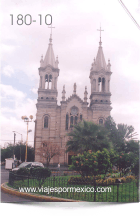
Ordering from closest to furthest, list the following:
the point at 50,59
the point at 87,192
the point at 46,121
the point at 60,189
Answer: the point at 87,192 → the point at 60,189 → the point at 46,121 → the point at 50,59

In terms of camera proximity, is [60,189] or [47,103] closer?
[60,189]

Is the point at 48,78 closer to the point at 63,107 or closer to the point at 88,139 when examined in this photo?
the point at 63,107

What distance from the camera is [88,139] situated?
22.3 meters

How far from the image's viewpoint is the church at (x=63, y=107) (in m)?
39.4

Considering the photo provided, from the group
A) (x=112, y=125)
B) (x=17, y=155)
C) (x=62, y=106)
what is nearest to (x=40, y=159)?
(x=17, y=155)

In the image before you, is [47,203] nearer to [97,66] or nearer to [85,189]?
[85,189]

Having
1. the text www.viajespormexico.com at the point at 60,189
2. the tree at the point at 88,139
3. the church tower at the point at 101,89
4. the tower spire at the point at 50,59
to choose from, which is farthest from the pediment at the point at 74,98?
the text www.viajespormexico.com at the point at 60,189

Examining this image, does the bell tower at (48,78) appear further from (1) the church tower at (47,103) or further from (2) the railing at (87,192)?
(2) the railing at (87,192)

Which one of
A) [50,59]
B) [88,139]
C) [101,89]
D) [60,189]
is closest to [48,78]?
[50,59]

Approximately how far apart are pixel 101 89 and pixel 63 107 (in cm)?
776

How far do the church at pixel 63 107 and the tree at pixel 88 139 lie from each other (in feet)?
52.2

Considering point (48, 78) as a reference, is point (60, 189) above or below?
below

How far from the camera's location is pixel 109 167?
14.1m

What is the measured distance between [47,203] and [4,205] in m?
1.58
